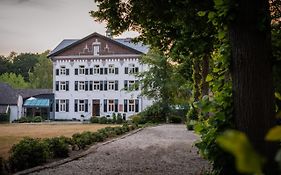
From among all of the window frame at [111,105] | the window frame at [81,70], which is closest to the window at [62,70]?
the window frame at [81,70]

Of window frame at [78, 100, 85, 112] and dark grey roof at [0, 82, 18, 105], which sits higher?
dark grey roof at [0, 82, 18, 105]

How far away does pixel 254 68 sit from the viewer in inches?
201

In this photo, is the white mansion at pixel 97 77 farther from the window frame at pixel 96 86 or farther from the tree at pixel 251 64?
the tree at pixel 251 64

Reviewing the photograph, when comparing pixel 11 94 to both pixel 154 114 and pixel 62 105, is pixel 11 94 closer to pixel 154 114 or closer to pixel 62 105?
pixel 62 105

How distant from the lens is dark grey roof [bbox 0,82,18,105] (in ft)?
211

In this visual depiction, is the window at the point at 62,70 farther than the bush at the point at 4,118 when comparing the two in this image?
Yes

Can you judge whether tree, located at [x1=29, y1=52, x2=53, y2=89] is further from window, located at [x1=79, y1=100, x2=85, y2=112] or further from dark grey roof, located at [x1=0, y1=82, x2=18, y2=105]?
window, located at [x1=79, y1=100, x2=85, y2=112]

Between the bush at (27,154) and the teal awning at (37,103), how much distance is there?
51.9m

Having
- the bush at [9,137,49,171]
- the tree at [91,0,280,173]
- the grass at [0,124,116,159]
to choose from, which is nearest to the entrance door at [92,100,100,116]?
the grass at [0,124,116,159]

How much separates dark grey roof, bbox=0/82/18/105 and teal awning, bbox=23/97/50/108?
6.69 feet

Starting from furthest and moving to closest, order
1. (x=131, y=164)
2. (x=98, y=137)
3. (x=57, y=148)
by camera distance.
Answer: (x=98, y=137) → (x=57, y=148) → (x=131, y=164)

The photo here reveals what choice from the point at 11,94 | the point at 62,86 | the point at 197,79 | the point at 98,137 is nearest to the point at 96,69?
the point at 62,86

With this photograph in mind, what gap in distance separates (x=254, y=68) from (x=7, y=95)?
65.4 meters

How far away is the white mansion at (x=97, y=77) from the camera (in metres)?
58.0
